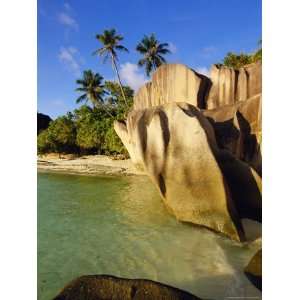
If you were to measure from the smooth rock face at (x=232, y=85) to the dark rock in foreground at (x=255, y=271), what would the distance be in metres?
3.80

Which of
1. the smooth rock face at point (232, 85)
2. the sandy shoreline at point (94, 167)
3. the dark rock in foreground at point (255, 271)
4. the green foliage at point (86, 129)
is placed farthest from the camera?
the green foliage at point (86, 129)

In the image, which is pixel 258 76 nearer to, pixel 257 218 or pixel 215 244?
pixel 257 218

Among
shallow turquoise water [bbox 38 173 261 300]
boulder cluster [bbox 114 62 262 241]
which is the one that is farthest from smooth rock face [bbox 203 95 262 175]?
shallow turquoise water [bbox 38 173 261 300]

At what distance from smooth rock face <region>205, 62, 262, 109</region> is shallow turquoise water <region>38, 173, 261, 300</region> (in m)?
2.90

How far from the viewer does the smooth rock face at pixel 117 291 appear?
175cm

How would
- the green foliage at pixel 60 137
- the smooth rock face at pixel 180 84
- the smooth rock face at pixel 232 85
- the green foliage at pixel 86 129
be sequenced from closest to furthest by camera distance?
1. the smooth rock face at pixel 232 85
2. the smooth rock face at pixel 180 84
3. the green foliage at pixel 86 129
4. the green foliage at pixel 60 137

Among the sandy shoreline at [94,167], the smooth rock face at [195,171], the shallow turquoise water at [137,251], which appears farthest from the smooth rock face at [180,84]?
the sandy shoreline at [94,167]

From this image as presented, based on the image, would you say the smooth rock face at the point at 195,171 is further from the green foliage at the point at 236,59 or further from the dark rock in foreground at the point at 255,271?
the green foliage at the point at 236,59

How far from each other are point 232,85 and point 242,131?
1.48 m

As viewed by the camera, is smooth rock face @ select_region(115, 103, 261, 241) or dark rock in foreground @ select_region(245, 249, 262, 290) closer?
dark rock in foreground @ select_region(245, 249, 262, 290)

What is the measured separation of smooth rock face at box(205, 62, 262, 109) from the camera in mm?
5496

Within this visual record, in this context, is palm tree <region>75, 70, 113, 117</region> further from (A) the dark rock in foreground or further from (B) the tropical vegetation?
(A) the dark rock in foreground
